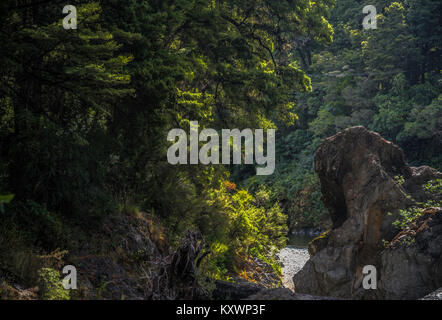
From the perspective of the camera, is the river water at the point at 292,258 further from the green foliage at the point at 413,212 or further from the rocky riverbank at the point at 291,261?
the green foliage at the point at 413,212

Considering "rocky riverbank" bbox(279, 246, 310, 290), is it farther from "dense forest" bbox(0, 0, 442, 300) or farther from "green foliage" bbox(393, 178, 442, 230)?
"green foliage" bbox(393, 178, 442, 230)

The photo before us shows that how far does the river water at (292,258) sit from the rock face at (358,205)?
2.34 metres

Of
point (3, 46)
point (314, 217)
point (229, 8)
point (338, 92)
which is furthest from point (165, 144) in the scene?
point (338, 92)

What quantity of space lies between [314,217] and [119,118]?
2091cm

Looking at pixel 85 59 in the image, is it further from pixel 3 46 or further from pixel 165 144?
pixel 165 144

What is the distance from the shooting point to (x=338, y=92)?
33.2m

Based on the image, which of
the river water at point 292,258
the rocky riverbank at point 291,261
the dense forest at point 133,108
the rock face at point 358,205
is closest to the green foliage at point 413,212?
the rock face at point 358,205

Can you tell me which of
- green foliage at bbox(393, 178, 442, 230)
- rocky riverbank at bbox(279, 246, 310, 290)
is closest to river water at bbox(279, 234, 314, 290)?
rocky riverbank at bbox(279, 246, 310, 290)

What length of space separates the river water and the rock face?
234 centimetres

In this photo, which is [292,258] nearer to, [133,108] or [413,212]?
[413,212]

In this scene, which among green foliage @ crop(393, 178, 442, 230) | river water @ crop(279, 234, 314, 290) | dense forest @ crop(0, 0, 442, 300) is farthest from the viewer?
river water @ crop(279, 234, 314, 290)

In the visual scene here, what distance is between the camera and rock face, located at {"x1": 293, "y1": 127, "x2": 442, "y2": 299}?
1099 centimetres

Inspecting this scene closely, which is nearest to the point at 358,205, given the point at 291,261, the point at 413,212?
the point at 413,212
